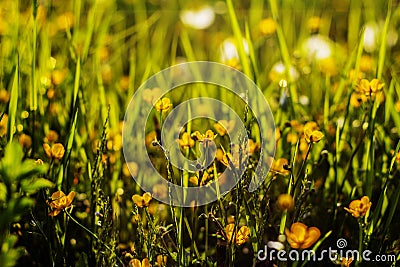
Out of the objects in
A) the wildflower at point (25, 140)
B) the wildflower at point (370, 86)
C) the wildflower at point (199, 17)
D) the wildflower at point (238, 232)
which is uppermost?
the wildflower at point (199, 17)

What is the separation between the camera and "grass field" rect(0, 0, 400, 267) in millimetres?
1013

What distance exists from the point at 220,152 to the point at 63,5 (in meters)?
1.40

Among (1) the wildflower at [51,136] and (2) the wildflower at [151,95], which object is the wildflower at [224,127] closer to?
(2) the wildflower at [151,95]

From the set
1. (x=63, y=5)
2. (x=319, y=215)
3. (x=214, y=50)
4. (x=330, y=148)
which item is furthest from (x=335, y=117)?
(x=63, y=5)

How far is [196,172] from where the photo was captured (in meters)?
1.09

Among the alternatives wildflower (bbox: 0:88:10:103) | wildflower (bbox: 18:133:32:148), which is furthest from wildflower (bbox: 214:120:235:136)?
wildflower (bbox: 0:88:10:103)

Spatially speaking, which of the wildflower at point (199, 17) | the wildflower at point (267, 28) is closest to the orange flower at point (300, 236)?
the wildflower at point (267, 28)

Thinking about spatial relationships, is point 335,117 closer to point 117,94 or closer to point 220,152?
point 220,152

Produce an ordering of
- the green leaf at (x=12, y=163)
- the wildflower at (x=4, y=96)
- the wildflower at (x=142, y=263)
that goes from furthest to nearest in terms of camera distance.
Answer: the wildflower at (x=4, y=96) < the wildflower at (x=142, y=263) < the green leaf at (x=12, y=163)

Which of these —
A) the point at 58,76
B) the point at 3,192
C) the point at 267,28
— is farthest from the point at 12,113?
the point at 267,28

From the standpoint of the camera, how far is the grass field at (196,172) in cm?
101

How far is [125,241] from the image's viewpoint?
49.4 inches

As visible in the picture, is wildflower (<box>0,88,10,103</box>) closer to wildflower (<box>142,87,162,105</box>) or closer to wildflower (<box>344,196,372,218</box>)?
wildflower (<box>142,87,162,105</box>)

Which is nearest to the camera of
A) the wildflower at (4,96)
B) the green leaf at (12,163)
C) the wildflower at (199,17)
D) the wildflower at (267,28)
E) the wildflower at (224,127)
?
the green leaf at (12,163)
